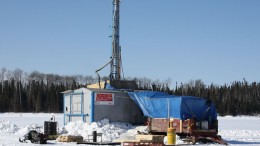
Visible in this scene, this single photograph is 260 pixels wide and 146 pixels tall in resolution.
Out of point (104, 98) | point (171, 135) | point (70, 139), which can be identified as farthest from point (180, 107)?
point (70, 139)

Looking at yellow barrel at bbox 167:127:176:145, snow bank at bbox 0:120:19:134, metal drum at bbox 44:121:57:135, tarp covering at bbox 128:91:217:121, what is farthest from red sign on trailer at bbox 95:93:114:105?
yellow barrel at bbox 167:127:176:145

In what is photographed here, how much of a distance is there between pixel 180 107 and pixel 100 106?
525cm

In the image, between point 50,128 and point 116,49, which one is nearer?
point 50,128

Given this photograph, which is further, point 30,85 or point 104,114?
point 30,85

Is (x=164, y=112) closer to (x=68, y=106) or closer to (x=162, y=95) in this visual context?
(x=162, y=95)

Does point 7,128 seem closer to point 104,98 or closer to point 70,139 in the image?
point 104,98

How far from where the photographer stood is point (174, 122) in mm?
21984

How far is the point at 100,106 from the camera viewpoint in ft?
82.5

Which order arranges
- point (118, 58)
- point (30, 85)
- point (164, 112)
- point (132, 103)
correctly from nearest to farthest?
1. point (164, 112)
2. point (132, 103)
3. point (118, 58)
4. point (30, 85)

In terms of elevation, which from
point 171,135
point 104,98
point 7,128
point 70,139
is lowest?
point 7,128

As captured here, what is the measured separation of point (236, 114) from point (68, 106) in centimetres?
5864

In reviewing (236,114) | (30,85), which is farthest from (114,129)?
(30,85)

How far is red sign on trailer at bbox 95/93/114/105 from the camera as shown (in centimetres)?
2504

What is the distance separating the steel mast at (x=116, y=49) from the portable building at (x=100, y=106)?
798 centimetres
